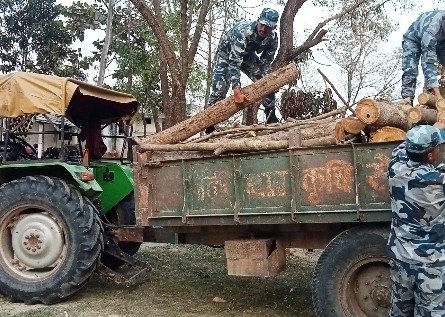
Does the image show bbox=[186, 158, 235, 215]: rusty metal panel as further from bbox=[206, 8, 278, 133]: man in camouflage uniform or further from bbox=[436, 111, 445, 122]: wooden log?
bbox=[206, 8, 278, 133]: man in camouflage uniform

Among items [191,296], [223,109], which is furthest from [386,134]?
[191,296]

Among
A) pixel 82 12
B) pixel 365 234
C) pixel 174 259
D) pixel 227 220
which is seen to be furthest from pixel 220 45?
pixel 82 12

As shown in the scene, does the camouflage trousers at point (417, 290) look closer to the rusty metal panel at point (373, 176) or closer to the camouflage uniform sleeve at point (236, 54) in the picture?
the rusty metal panel at point (373, 176)

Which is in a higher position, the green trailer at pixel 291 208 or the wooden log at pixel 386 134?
the wooden log at pixel 386 134

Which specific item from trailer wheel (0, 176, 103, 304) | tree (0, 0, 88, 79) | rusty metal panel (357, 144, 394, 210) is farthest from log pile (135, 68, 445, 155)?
tree (0, 0, 88, 79)

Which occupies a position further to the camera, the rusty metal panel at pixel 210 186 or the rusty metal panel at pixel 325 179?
the rusty metal panel at pixel 210 186

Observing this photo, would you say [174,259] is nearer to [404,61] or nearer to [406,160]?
[404,61]

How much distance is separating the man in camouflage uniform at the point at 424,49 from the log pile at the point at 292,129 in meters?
0.87

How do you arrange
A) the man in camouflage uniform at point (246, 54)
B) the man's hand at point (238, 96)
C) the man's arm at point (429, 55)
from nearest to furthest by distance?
the man's hand at point (238, 96), the man's arm at point (429, 55), the man in camouflage uniform at point (246, 54)

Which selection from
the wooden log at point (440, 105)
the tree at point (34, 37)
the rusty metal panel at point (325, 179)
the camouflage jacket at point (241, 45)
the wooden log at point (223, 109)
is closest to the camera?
the rusty metal panel at point (325, 179)

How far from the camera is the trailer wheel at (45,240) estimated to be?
5.98 m

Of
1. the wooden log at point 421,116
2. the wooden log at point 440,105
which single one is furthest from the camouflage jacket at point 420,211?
the wooden log at point 440,105

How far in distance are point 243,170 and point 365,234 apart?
3.94 feet

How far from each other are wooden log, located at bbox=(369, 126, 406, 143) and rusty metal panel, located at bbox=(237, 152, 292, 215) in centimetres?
80
